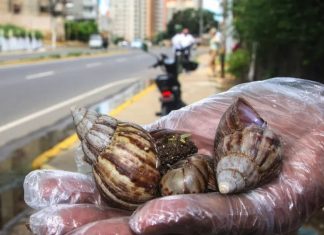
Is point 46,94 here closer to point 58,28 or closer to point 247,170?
point 247,170

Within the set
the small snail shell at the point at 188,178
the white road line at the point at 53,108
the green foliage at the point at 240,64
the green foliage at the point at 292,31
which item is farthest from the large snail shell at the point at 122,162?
the green foliage at the point at 240,64

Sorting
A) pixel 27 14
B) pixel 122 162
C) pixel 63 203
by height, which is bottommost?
pixel 27 14

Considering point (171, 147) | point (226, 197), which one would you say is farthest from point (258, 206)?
point (171, 147)

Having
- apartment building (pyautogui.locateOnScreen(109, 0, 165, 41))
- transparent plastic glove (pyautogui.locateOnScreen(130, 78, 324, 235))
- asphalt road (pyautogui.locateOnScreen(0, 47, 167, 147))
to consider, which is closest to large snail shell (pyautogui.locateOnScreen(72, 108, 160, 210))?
transparent plastic glove (pyautogui.locateOnScreen(130, 78, 324, 235))

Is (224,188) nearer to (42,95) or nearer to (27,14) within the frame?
(42,95)

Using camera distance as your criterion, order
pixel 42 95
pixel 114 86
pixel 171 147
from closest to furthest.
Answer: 1. pixel 171 147
2. pixel 42 95
3. pixel 114 86
